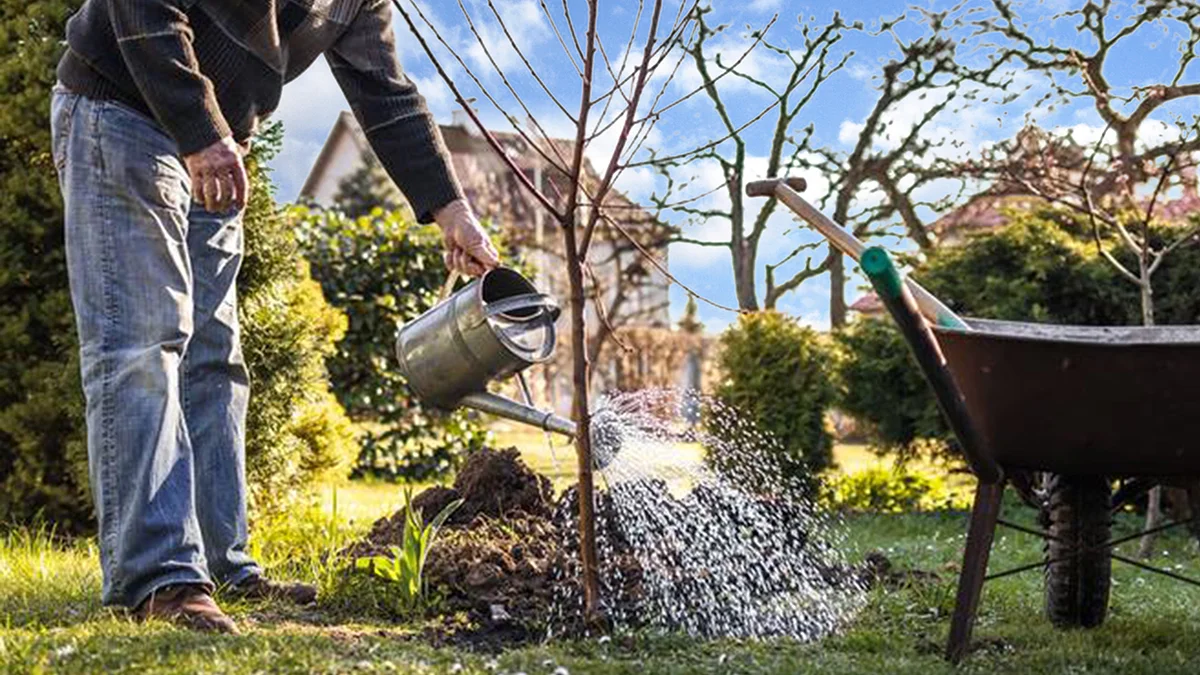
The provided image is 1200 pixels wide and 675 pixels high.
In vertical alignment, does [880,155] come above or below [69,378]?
above

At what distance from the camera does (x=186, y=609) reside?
98.0 inches

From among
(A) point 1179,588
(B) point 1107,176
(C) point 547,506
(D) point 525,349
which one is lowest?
(A) point 1179,588

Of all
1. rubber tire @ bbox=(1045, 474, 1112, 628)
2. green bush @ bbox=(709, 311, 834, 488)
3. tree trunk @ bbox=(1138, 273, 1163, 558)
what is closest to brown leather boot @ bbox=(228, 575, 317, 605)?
rubber tire @ bbox=(1045, 474, 1112, 628)

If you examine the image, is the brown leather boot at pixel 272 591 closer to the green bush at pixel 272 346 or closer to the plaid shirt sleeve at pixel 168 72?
the plaid shirt sleeve at pixel 168 72

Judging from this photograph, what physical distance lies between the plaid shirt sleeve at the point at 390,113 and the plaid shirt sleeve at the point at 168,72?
59 cm

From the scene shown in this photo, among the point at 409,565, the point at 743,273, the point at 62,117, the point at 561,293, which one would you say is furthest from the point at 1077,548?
the point at 561,293

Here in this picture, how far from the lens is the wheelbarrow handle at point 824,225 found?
→ 8.56 ft

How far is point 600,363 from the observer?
1317cm

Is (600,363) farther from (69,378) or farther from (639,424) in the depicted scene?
(639,424)

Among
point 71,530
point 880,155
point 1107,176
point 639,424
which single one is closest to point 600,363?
point 880,155

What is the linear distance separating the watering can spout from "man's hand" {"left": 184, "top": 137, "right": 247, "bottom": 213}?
0.64 m

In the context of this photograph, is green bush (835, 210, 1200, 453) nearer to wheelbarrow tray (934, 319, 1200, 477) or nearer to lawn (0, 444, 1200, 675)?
lawn (0, 444, 1200, 675)

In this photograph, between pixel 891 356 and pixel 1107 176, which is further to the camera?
pixel 1107 176

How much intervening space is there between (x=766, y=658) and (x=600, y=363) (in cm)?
1068
